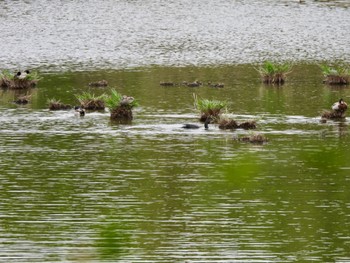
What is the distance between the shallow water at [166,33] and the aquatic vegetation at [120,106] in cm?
2455

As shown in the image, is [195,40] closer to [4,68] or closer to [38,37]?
[38,37]

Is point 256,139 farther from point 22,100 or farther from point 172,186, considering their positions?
point 22,100

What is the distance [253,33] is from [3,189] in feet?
201

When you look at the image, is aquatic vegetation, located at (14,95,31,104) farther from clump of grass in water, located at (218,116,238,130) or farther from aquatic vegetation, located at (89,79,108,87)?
clump of grass in water, located at (218,116,238,130)

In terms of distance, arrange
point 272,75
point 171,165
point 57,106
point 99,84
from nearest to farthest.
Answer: point 171,165 → point 57,106 → point 99,84 → point 272,75

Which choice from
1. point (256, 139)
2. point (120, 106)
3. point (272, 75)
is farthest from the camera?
point (272, 75)

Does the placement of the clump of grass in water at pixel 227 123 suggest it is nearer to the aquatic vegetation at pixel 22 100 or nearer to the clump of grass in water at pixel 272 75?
the aquatic vegetation at pixel 22 100

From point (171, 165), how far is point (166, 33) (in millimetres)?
55230

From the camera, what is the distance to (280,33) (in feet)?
297

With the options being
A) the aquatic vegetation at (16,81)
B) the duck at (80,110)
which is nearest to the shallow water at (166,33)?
the aquatic vegetation at (16,81)

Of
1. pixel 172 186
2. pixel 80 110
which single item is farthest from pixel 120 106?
pixel 172 186

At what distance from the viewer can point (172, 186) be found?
31.5 metres

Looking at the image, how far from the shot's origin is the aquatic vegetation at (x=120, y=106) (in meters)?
46.3

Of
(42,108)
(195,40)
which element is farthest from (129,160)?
(195,40)
